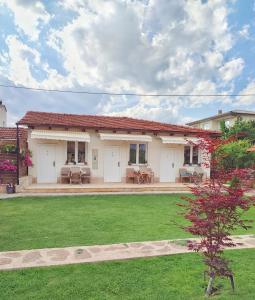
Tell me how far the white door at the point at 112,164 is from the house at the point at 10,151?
6.47 m

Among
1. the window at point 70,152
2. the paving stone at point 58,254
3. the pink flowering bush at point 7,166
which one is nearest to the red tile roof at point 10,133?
the pink flowering bush at point 7,166

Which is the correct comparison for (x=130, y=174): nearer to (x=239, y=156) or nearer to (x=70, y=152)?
(x=70, y=152)

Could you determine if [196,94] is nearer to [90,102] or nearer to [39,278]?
[90,102]

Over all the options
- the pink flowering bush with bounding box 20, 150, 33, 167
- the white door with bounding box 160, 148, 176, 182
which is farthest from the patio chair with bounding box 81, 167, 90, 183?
the white door with bounding box 160, 148, 176, 182

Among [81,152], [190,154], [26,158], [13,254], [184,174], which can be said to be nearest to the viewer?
[13,254]

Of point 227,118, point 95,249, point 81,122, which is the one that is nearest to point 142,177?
point 81,122

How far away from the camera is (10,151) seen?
19.7 metres

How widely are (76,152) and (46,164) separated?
2601 mm

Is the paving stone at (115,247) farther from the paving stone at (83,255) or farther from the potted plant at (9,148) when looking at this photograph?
the potted plant at (9,148)

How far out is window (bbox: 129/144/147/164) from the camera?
952 inches

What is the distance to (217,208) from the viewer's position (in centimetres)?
521

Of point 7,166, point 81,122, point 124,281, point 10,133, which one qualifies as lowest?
point 124,281

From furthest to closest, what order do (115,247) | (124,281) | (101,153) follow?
(101,153), (115,247), (124,281)

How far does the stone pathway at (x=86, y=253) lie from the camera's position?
22.4 feet
